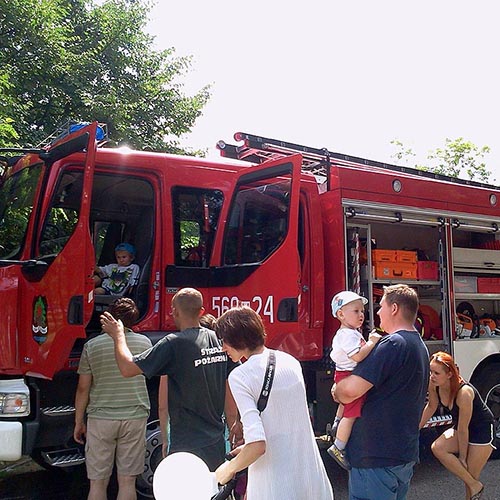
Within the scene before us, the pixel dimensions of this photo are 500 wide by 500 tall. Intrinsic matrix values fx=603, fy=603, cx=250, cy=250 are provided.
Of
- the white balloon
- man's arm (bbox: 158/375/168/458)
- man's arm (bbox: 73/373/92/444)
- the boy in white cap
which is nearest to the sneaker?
the boy in white cap

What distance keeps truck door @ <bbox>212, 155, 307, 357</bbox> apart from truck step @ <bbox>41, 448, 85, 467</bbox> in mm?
1499

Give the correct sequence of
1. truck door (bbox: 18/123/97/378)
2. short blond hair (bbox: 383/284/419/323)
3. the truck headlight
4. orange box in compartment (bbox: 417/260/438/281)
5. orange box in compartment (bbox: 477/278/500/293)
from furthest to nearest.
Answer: orange box in compartment (bbox: 477/278/500/293)
orange box in compartment (bbox: 417/260/438/281)
the truck headlight
truck door (bbox: 18/123/97/378)
short blond hair (bbox: 383/284/419/323)

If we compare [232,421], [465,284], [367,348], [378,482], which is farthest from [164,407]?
[465,284]

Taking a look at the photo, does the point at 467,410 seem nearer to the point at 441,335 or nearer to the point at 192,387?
the point at 441,335

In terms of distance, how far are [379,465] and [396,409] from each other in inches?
10.7

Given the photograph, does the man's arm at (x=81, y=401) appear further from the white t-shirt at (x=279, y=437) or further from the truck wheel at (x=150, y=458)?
the white t-shirt at (x=279, y=437)

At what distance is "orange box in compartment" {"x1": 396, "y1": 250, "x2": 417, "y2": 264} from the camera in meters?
6.02

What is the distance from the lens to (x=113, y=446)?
4184 millimetres

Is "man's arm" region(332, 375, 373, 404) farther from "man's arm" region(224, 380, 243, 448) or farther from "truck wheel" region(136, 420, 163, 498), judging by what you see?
"truck wheel" region(136, 420, 163, 498)

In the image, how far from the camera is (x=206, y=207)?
5.20 meters

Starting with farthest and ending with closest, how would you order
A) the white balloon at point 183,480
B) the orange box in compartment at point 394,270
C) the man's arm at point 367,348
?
the orange box in compartment at point 394,270
the man's arm at point 367,348
the white balloon at point 183,480

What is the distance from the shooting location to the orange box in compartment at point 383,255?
5.83m

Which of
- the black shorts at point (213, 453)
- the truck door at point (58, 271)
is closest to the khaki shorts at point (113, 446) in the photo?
the truck door at point (58, 271)

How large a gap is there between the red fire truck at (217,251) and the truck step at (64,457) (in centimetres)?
1
